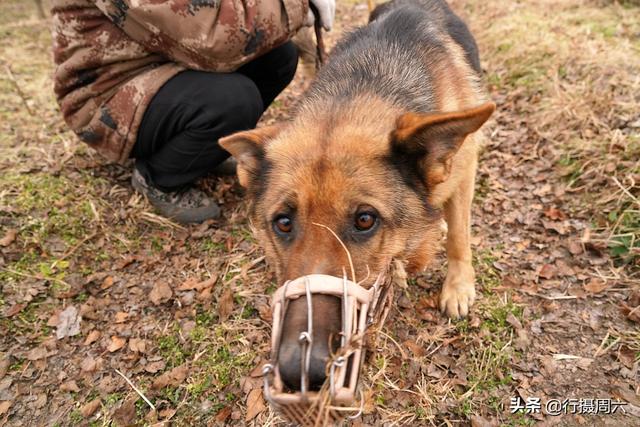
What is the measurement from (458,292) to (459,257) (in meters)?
0.29

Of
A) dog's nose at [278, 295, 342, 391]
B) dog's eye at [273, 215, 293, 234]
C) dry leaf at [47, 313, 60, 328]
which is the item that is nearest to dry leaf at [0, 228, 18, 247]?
dry leaf at [47, 313, 60, 328]

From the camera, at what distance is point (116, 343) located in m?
3.43

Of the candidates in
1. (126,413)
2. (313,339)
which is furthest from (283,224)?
(126,413)

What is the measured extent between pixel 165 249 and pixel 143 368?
130 cm

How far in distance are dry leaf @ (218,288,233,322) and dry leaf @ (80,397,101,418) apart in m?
1.06

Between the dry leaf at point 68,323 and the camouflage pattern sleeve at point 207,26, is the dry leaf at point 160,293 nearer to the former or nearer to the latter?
the dry leaf at point 68,323

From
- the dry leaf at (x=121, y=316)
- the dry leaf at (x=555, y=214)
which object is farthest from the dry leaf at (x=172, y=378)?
the dry leaf at (x=555, y=214)

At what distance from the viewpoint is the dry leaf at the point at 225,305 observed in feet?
11.7

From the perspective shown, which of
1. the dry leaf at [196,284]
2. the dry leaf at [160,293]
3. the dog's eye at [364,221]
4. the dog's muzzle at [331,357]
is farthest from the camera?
the dry leaf at [196,284]

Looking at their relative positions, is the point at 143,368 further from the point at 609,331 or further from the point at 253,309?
the point at 609,331

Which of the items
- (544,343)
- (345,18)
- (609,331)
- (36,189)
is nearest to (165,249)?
(36,189)

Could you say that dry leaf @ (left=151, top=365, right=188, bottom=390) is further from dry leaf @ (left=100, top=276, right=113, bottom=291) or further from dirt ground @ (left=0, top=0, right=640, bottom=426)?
dry leaf @ (left=100, top=276, right=113, bottom=291)

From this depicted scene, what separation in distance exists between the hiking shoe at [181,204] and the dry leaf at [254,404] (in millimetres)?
2089

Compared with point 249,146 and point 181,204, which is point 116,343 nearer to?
point 181,204
